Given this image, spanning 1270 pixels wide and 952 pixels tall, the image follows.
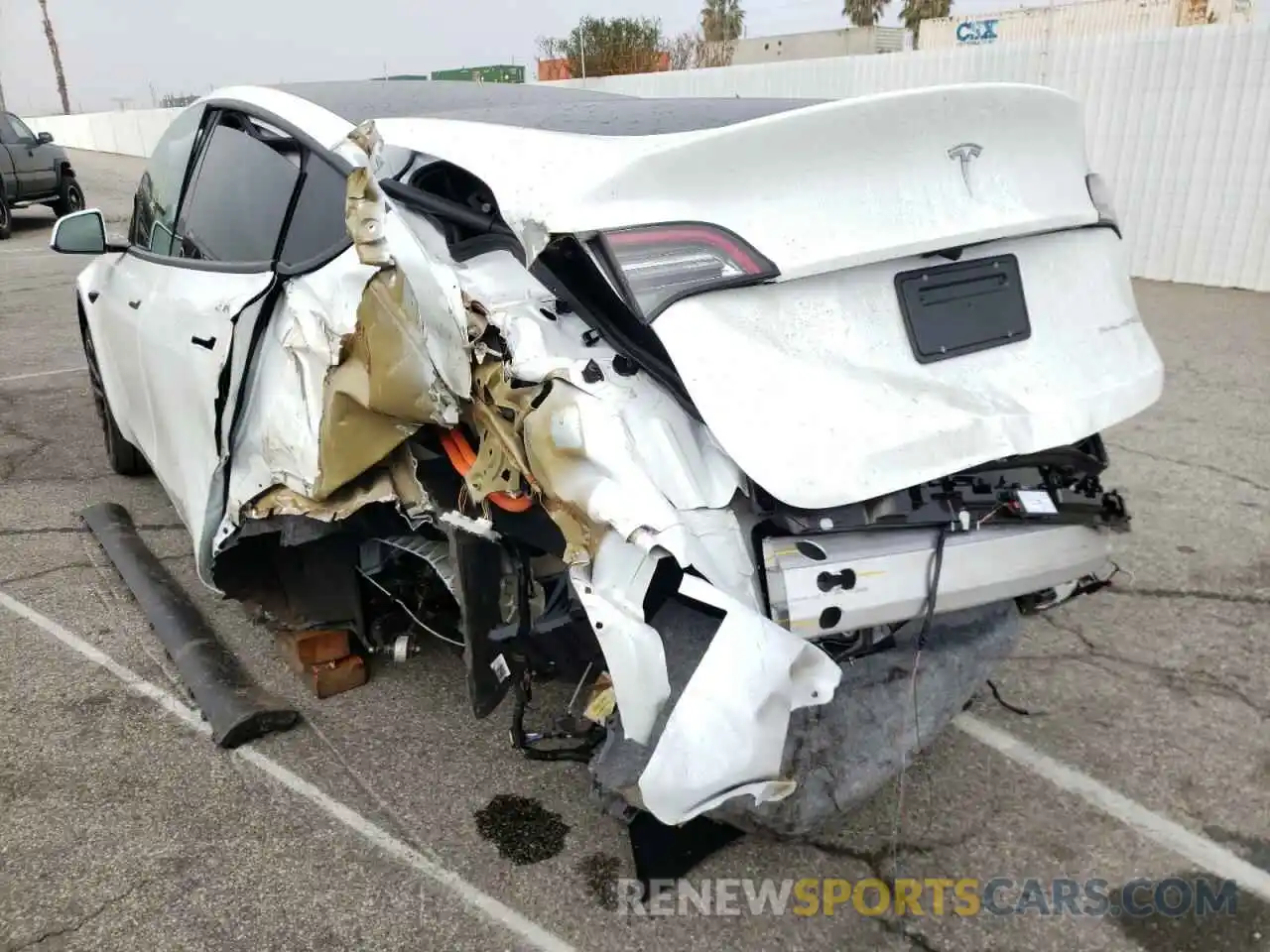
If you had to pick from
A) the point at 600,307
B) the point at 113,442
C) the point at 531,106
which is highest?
the point at 531,106

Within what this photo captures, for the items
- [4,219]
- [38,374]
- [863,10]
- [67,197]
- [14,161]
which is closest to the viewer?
[38,374]

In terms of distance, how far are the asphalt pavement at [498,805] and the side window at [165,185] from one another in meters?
1.39

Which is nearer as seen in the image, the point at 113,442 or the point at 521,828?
the point at 521,828

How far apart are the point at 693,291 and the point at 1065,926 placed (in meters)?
1.70

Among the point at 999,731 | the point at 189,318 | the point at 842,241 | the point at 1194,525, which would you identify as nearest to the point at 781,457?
the point at 842,241

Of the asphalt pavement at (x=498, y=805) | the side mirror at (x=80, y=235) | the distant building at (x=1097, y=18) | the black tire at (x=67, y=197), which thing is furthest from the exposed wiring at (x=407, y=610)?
the distant building at (x=1097, y=18)

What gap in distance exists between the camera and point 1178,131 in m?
10.3

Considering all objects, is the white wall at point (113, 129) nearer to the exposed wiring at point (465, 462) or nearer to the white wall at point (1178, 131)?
the white wall at point (1178, 131)

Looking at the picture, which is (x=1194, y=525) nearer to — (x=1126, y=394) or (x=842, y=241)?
(x=1126, y=394)

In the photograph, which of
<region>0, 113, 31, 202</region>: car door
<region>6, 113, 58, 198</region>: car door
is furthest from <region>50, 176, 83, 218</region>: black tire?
<region>0, 113, 31, 202</region>: car door

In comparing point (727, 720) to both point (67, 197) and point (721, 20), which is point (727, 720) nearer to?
point (67, 197)

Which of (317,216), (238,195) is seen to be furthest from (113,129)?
(317,216)

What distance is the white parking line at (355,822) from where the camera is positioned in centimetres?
229

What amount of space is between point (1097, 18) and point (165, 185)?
25.5 meters
